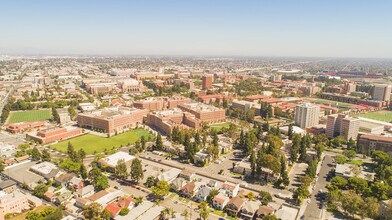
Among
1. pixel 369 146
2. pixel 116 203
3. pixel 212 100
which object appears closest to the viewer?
pixel 116 203

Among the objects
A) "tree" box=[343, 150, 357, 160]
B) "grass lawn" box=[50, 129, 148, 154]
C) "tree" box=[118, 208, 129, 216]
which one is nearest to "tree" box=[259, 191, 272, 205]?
"tree" box=[118, 208, 129, 216]

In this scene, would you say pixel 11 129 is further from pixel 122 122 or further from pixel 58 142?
pixel 122 122

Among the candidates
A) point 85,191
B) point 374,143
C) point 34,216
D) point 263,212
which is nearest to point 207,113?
point 374,143

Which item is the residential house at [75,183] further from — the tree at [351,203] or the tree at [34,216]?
the tree at [351,203]

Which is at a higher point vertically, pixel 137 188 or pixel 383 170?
pixel 383 170

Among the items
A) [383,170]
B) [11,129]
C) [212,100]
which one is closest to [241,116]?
[212,100]

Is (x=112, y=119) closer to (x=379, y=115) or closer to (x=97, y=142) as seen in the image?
(x=97, y=142)
